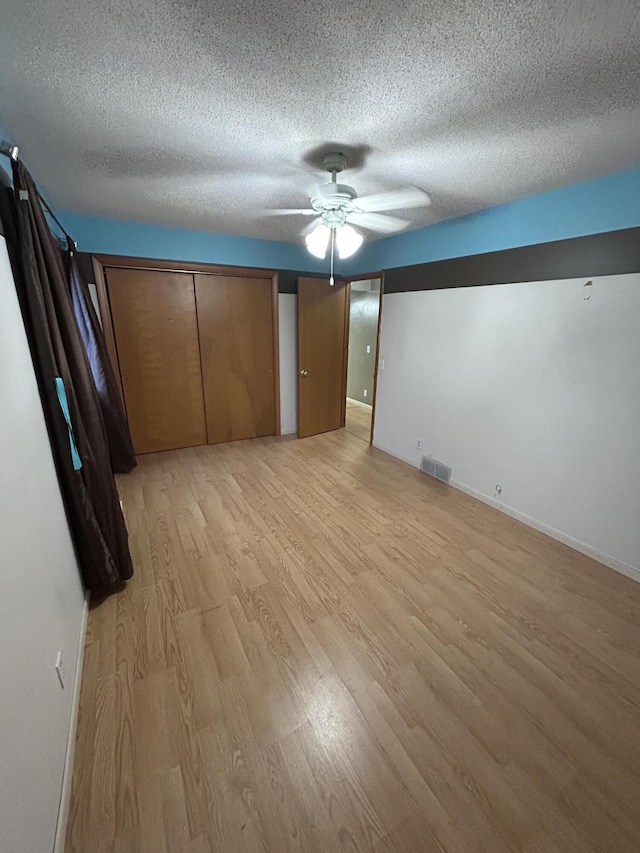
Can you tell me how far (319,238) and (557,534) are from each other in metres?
2.74

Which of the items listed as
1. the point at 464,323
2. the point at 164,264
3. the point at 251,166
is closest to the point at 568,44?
the point at 251,166

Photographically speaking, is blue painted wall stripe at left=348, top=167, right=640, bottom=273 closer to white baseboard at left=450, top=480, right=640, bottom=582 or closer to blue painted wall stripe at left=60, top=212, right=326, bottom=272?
blue painted wall stripe at left=60, top=212, right=326, bottom=272

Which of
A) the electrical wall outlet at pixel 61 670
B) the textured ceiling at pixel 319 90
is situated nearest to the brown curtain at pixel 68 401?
the textured ceiling at pixel 319 90

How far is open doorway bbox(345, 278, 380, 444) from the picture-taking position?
18.6 feet

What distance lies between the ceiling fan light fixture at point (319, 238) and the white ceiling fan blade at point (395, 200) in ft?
1.68

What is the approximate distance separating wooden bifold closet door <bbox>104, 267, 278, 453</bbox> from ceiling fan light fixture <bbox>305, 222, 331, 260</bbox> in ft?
6.29

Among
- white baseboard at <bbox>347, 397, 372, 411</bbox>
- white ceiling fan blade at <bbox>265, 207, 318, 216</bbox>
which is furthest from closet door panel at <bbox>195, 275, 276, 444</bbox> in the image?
white baseboard at <bbox>347, 397, 372, 411</bbox>

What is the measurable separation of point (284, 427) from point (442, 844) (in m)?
3.85

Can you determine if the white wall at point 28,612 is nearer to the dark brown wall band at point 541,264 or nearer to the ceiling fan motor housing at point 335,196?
the ceiling fan motor housing at point 335,196

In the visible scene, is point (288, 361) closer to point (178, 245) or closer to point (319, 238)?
point (178, 245)

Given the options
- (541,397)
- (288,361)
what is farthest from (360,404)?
(541,397)

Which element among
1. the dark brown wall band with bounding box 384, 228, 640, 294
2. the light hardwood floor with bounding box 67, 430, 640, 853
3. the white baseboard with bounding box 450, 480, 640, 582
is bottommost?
the light hardwood floor with bounding box 67, 430, 640, 853

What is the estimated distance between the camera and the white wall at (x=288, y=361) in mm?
4065

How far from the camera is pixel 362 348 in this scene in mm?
6020
